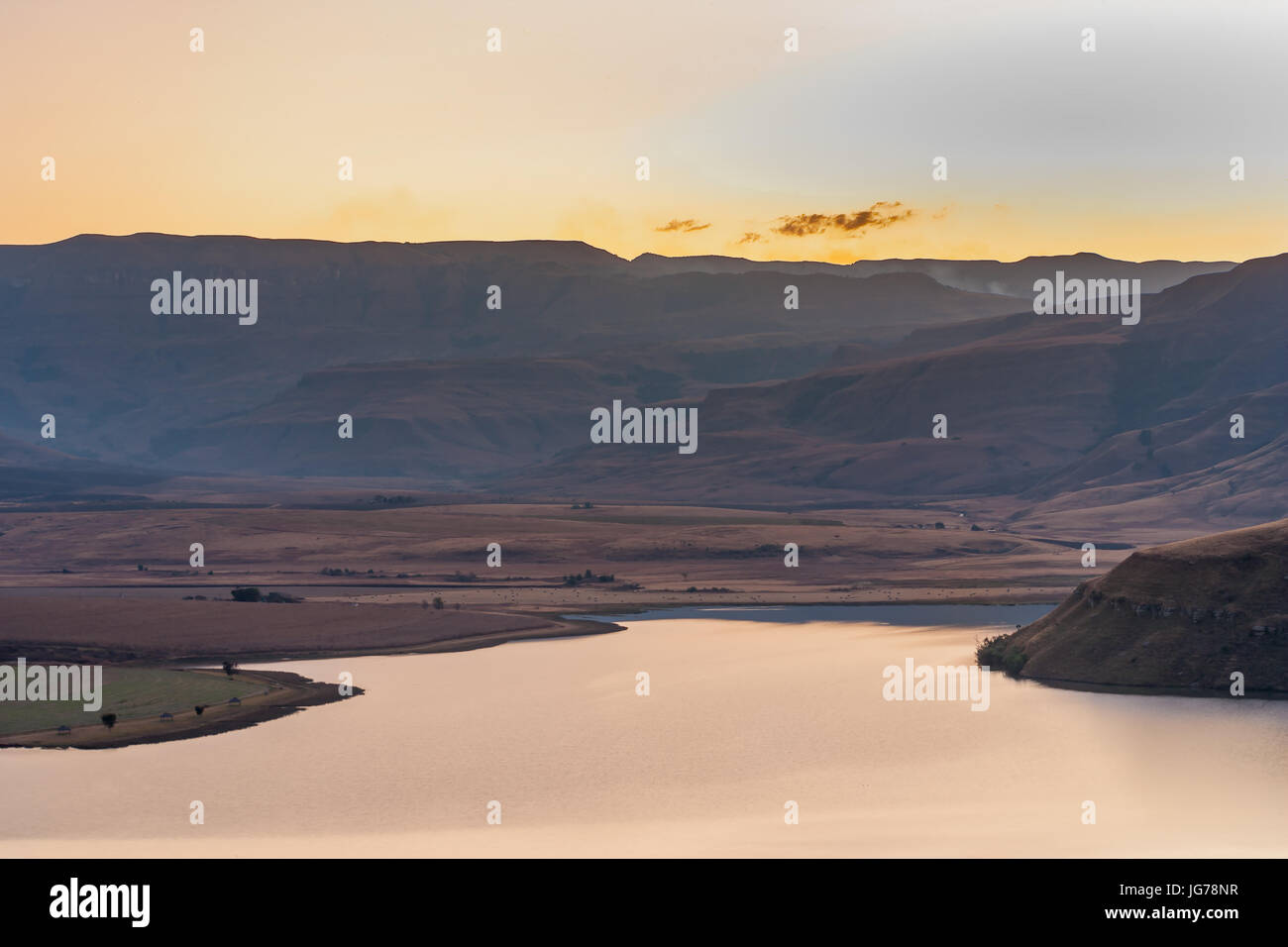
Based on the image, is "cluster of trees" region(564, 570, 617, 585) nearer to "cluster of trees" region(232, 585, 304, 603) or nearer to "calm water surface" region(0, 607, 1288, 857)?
"cluster of trees" region(232, 585, 304, 603)

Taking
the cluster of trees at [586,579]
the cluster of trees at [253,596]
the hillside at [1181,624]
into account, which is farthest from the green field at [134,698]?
the cluster of trees at [586,579]

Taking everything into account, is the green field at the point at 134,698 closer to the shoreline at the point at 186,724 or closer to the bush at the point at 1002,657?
the shoreline at the point at 186,724

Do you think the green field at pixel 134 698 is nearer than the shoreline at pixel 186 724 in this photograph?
No

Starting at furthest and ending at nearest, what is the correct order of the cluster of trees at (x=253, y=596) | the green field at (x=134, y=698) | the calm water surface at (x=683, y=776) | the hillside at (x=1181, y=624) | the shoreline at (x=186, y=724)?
the cluster of trees at (x=253, y=596) < the hillside at (x=1181, y=624) < the green field at (x=134, y=698) < the shoreline at (x=186, y=724) < the calm water surface at (x=683, y=776)

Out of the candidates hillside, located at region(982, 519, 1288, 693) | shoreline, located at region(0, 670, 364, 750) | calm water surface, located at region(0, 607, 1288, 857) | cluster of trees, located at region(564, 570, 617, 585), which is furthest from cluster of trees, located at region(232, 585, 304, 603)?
hillside, located at region(982, 519, 1288, 693)
